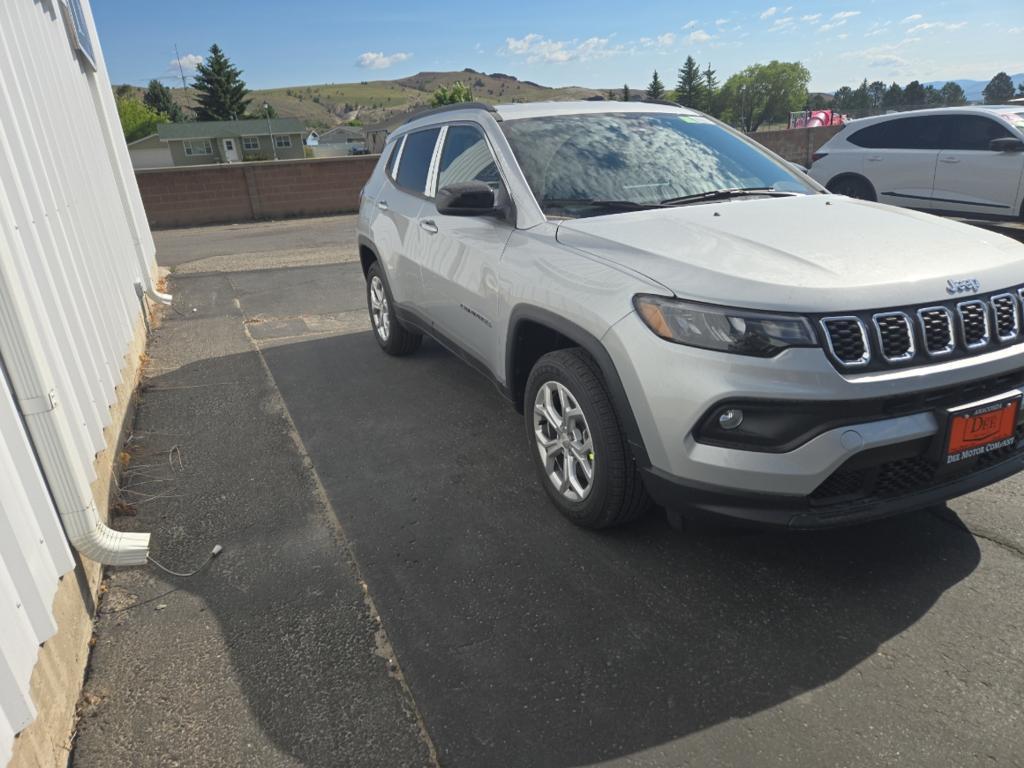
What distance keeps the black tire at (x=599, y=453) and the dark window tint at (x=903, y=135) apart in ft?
29.4

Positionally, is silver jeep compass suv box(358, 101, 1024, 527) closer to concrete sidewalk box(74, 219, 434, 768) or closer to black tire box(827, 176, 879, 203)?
concrete sidewalk box(74, 219, 434, 768)

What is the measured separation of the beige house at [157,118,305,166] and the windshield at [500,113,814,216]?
79327 millimetres

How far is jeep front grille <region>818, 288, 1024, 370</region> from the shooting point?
224 cm

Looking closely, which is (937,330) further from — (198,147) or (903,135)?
(198,147)

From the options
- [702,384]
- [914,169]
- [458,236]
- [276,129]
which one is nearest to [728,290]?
[702,384]

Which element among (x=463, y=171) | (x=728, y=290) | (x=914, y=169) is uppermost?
(x=463, y=171)

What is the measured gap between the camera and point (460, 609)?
2.62 meters

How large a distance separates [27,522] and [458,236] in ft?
8.10

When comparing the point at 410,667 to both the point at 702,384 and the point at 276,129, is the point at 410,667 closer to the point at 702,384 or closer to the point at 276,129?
the point at 702,384

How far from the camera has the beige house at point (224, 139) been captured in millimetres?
74500

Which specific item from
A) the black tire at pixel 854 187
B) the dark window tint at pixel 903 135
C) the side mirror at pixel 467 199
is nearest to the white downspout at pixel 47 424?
the side mirror at pixel 467 199

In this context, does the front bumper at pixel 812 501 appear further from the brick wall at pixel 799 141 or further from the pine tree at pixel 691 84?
the pine tree at pixel 691 84

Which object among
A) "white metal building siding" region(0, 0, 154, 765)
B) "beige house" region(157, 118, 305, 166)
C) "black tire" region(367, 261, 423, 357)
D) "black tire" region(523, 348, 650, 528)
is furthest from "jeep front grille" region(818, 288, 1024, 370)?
"beige house" region(157, 118, 305, 166)

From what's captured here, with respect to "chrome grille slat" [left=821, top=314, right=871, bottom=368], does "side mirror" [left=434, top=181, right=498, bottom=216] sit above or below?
above
